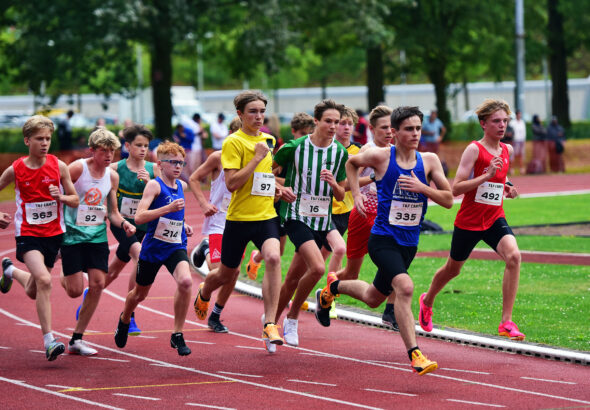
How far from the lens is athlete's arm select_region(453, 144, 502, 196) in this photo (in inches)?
335

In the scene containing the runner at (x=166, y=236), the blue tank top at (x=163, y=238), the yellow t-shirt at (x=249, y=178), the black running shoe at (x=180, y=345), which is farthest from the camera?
the yellow t-shirt at (x=249, y=178)

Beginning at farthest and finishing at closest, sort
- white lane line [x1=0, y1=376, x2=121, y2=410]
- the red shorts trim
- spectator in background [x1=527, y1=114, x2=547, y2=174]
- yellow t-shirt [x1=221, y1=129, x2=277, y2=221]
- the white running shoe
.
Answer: spectator in background [x1=527, y1=114, x2=547, y2=174] → the red shorts trim → the white running shoe → yellow t-shirt [x1=221, y1=129, x2=277, y2=221] → white lane line [x1=0, y1=376, x2=121, y2=410]

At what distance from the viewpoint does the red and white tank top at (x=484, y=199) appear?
28.9ft

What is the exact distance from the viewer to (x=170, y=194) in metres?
8.84

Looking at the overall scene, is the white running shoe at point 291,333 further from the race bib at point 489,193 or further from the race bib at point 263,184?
the race bib at point 489,193

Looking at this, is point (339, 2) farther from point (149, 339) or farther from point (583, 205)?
point (149, 339)

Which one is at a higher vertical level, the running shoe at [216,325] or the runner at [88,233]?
the runner at [88,233]

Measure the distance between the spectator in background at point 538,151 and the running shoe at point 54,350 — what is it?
2747 centimetres

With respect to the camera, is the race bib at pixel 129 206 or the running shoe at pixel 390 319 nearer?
the running shoe at pixel 390 319

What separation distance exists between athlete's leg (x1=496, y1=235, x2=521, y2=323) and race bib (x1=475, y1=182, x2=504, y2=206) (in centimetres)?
31

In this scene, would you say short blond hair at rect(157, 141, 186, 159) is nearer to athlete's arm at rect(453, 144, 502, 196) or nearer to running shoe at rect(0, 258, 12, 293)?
athlete's arm at rect(453, 144, 502, 196)

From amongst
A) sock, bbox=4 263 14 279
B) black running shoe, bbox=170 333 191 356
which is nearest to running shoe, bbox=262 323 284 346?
black running shoe, bbox=170 333 191 356

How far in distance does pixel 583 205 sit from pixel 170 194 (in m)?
16.4

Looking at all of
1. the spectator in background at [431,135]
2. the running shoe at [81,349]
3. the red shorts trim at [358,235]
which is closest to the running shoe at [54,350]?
the running shoe at [81,349]
